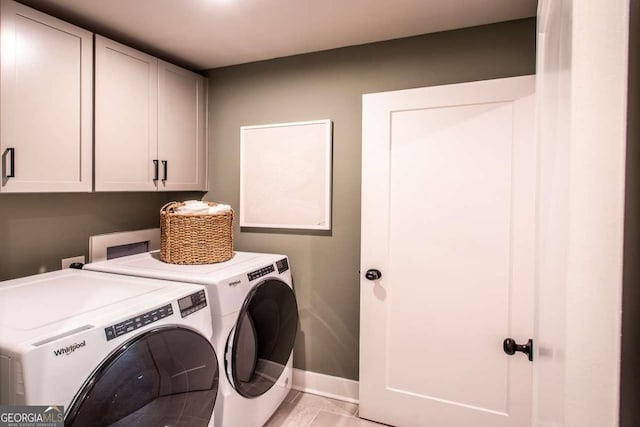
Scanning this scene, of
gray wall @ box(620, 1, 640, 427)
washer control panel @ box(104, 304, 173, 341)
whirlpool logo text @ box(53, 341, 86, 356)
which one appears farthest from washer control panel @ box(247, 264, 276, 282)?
gray wall @ box(620, 1, 640, 427)

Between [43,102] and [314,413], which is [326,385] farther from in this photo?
[43,102]

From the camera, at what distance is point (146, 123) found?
2188mm

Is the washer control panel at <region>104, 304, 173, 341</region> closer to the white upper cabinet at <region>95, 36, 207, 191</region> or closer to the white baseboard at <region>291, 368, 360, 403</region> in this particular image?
the white upper cabinet at <region>95, 36, 207, 191</region>

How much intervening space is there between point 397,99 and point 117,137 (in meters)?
1.62

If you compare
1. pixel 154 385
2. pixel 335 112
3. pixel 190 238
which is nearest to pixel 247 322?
pixel 190 238

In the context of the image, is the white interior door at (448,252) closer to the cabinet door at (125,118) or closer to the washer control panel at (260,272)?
the washer control panel at (260,272)

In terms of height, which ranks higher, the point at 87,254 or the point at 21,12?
the point at 21,12

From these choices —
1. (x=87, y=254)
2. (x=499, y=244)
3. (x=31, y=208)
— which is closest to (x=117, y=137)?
(x=31, y=208)

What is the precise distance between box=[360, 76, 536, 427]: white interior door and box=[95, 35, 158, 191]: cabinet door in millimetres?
1351

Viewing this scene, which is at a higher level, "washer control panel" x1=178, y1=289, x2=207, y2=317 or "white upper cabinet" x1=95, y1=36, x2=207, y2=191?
"white upper cabinet" x1=95, y1=36, x2=207, y2=191

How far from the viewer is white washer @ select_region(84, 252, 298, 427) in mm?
1644

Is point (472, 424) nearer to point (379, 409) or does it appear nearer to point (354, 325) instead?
point (379, 409)

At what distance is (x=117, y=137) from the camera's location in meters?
2.03

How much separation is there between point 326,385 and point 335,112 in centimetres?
183
